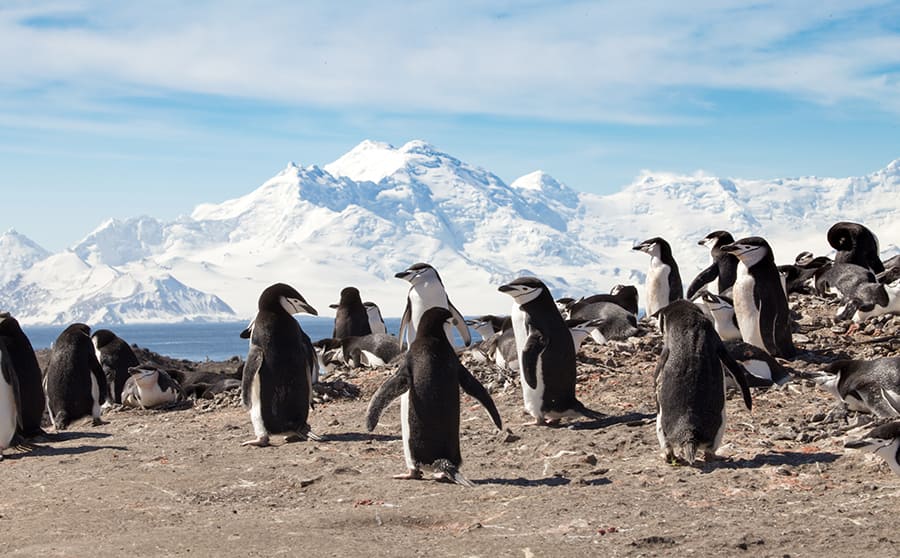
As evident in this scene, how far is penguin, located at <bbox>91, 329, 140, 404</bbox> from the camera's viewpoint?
14352mm

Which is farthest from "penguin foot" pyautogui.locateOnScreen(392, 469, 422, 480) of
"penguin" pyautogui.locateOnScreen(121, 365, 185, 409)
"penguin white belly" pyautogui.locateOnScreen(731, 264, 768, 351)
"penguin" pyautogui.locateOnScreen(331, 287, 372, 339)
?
"penguin" pyautogui.locateOnScreen(331, 287, 372, 339)

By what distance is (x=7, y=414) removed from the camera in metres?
9.89

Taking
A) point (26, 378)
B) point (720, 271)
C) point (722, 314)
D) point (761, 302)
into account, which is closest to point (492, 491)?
point (761, 302)

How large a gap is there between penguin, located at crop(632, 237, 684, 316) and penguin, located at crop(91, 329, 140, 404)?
282 inches

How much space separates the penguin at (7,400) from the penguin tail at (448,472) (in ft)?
14.1

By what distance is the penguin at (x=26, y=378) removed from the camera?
10.7 m

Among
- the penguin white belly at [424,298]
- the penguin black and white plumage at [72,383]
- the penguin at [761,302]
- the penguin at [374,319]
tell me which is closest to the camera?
the penguin at [761,302]

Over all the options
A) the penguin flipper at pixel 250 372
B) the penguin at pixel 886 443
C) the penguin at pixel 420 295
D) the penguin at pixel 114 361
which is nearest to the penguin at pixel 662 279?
the penguin at pixel 420 295

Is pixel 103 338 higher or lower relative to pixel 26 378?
higher

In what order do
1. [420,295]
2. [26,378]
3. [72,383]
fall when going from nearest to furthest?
[26,378]
[72,383]
[420,295]

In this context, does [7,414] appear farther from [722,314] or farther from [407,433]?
[722,314]

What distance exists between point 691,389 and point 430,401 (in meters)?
1.94

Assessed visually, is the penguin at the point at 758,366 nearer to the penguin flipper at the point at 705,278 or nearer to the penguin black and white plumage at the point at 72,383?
the penguin flipper at the point at 705,278

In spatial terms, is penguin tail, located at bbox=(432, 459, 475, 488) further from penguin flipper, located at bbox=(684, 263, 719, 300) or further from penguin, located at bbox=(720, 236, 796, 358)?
penguin flipper, located at bbox=(684, 263, 719, 300)
